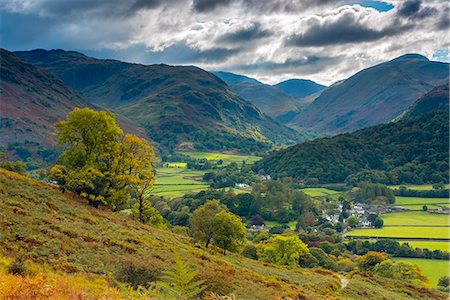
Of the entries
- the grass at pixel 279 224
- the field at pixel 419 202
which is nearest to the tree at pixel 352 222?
the grass at pixel 279 224

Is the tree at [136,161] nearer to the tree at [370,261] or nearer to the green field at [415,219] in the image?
the tree at [370,261]

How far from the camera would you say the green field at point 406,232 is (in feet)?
343

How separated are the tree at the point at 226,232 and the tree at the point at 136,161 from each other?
1143cm

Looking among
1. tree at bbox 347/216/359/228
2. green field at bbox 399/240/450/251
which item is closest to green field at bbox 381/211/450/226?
tree at bbox 347/216/359/228

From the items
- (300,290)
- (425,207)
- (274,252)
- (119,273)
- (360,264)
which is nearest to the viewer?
(119,273)

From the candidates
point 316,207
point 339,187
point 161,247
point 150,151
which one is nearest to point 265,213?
point 316,207

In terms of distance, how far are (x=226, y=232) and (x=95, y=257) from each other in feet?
92.3

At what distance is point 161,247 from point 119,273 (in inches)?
565

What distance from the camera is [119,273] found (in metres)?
23.6

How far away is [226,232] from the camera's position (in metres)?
53.4

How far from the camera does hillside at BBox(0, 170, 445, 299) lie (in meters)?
21.2

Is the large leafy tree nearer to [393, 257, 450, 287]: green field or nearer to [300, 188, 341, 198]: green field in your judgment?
[393, 257, 450, 287]: green field

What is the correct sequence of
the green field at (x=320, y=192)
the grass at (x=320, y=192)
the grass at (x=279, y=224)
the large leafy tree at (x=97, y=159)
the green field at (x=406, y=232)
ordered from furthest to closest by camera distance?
the grass at (x=320, y=192), the green field at (x=320, y=192), the grass at (x=279, y=224), the green field at (x=406, y=232), the large leafy tree at (x=97, y=159)

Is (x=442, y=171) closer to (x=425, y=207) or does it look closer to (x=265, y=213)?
(x=425, y=207)
